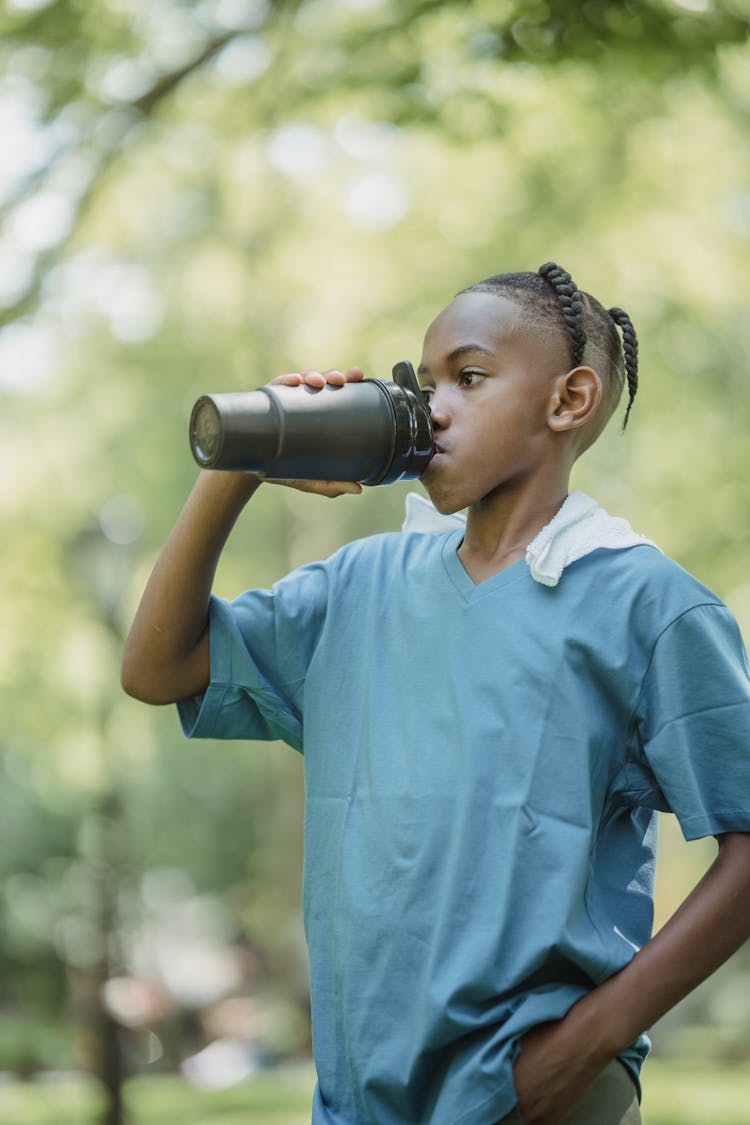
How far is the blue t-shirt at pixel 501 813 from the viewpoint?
1864mm

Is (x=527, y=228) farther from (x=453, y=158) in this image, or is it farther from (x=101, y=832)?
(x=101, y=832)

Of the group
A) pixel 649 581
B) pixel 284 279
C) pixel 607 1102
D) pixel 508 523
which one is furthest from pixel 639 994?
pixel 284 279

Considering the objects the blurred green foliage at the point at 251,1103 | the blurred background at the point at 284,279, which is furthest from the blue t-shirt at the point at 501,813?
the blurred green foliage at the point at 251,1103

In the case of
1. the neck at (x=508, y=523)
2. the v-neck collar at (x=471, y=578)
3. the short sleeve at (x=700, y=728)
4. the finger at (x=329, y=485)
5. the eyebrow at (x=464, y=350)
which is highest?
the eyebrow at (x=464, y=350)

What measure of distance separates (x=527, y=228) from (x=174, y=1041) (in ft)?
42.0

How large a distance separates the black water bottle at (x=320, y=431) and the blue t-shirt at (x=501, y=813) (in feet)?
0.82

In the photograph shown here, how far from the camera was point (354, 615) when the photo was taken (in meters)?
2.23

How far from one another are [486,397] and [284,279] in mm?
10801

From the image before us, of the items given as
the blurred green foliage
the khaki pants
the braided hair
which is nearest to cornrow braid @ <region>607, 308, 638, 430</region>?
the braided hair

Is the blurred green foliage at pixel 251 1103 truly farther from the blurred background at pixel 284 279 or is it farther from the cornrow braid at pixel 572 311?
the cornrow braid at pixel 572 311

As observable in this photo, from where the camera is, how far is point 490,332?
2.10 meters

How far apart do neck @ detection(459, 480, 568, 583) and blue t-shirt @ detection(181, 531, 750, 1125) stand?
5 centimetres

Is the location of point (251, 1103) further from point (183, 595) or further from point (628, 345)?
point (628, 345)

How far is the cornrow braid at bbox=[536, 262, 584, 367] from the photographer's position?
A: 216 centimetres
